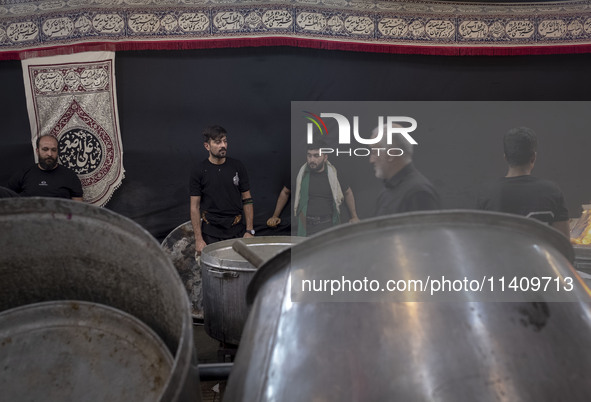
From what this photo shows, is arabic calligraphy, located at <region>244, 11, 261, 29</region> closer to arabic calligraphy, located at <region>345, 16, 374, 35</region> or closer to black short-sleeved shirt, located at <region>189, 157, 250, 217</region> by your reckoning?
arabic calligraphy, located at <region>345, 16, 374, 35</region>

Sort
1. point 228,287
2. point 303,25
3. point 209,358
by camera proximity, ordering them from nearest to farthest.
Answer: point 228,287, point 209,358, point 303,25

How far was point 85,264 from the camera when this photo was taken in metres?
0.95

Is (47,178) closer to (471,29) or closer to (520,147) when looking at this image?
(520,147)

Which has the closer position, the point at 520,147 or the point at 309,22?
the point at 520,147

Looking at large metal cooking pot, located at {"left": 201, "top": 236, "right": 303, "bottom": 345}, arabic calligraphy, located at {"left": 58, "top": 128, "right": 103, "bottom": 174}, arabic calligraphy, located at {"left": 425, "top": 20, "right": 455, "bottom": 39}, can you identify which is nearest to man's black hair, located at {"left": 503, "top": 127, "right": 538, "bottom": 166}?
large metal cooking pot, located at {"left": 201, "top": 236, "right": 303, "bottom": 345}

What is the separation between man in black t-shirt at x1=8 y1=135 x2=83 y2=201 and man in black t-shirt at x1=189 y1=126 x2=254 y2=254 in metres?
0.84

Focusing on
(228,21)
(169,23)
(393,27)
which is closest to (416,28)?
(393,27)

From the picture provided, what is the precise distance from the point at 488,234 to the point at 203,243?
2.79 meters

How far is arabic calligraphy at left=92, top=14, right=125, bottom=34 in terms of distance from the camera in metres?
3.70

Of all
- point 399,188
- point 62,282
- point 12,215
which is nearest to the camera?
point 12,215

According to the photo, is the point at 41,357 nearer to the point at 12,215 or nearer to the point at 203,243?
the point at 12,215

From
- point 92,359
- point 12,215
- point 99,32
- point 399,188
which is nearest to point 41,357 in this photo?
point 92,359

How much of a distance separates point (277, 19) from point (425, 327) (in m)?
3.38

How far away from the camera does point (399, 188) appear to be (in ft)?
5.58
